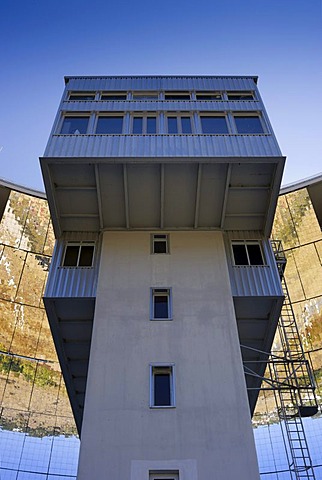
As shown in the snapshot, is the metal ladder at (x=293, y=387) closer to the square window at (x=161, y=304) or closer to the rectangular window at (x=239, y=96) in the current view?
the square window at (x=161, y=304)

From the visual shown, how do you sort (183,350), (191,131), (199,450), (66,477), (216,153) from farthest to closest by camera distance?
(66,477), (191,131), (216,153), (183,350), (199,450)

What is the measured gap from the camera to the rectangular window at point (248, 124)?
688 inches

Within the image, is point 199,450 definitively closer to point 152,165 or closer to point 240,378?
point 240,378

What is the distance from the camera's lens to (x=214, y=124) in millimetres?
17766

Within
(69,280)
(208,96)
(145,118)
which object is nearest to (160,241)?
(69,280)

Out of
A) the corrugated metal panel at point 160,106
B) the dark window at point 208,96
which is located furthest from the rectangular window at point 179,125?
the dark window at point 208,96

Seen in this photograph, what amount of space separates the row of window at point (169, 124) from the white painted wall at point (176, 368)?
13.7 ft

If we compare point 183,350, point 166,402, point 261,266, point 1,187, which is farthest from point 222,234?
point 1,187

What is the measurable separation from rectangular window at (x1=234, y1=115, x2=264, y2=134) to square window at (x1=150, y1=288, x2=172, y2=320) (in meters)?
7.11

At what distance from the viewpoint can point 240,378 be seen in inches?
540

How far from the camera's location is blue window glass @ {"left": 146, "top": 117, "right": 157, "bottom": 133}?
17.4 metres

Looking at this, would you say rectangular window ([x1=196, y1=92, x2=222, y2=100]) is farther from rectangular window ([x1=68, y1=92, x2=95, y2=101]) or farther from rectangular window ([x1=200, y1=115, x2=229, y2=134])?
rectangular window ([x1=68, y1=92, x2=95, y2=101])

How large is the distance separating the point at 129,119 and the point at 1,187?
12.8 m

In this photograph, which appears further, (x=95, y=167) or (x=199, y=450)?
(x=95, y=167)
